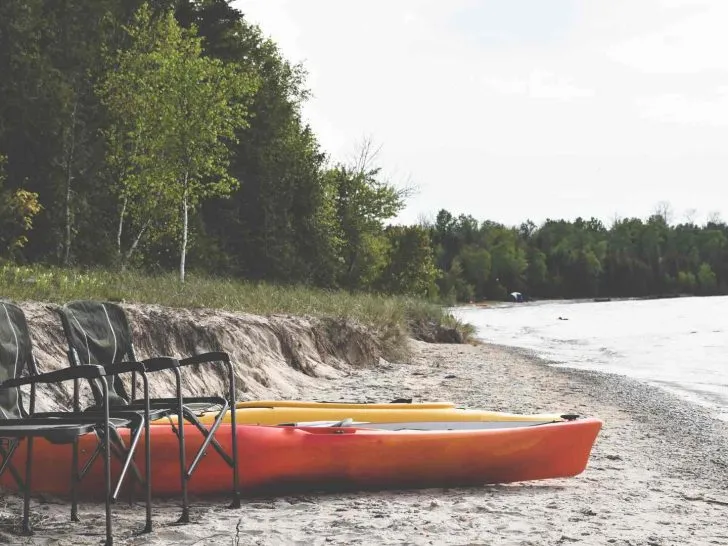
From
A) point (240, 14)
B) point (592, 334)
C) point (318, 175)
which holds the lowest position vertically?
point (592, 334)

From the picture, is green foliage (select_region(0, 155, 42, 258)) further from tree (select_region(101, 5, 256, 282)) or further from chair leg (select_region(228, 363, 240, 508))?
chair leg (select_region(228, 363, 240, 508))

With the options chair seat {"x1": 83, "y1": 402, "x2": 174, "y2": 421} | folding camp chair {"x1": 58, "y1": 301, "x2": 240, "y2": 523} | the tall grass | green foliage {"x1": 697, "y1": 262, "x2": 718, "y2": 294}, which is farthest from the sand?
green foliage {"x1": 697, "y1": 262, "x2": 718, "y2": 294}

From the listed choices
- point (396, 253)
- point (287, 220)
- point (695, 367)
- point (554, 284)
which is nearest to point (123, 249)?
point (287, 220)

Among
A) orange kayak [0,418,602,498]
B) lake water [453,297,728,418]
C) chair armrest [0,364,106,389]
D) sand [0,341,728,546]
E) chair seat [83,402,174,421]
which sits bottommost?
lake water [453,297,728,418]

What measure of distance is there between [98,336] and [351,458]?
1776mm

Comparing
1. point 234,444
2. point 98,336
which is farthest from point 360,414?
point 98,336

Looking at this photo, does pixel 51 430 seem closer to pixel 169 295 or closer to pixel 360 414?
pixel 360 414

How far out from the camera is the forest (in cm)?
2111

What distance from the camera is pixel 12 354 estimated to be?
428 centimetres

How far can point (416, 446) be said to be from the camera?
5.43 m

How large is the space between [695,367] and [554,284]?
91.9m

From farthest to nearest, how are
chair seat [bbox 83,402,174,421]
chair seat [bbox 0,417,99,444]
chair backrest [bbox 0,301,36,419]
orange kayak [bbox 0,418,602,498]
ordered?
orange kayak [bbox 0,418,602,498] → chair backrest [bbox 0,301,36,419] → chair seat [bbox 83,402,174,421] → chair seat [bbox 0,417,99,444]

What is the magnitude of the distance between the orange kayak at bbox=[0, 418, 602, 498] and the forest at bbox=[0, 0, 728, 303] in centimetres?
1330

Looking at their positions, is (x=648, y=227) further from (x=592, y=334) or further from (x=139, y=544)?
(x=139, y=544)
